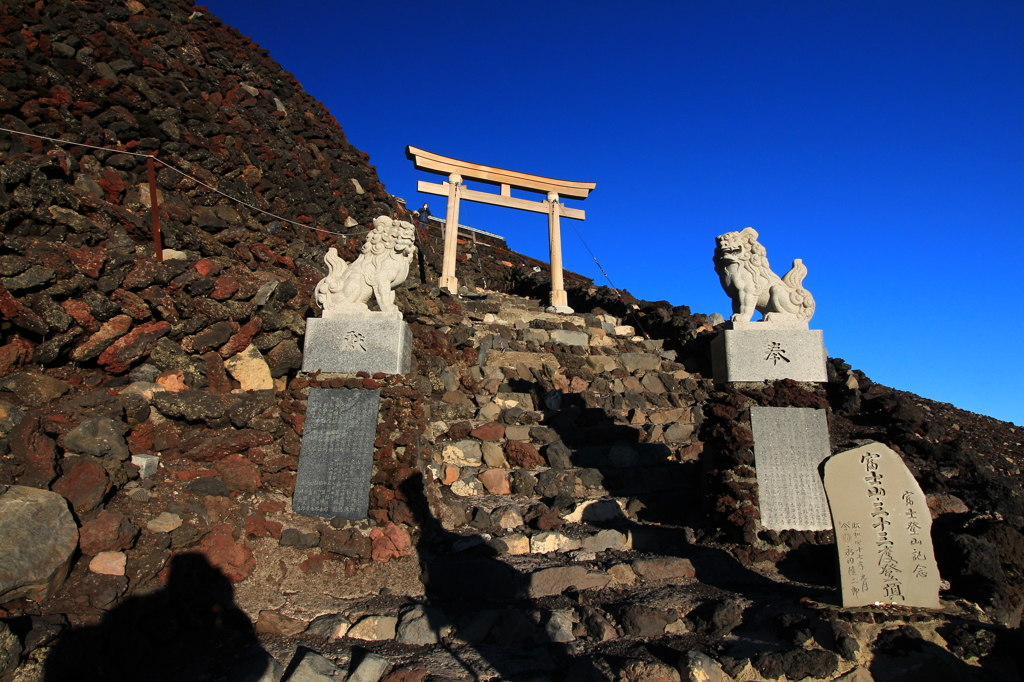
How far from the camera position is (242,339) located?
6223 mm

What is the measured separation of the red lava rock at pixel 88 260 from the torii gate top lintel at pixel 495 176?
32.2 ft

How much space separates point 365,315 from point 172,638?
3098 millimetres

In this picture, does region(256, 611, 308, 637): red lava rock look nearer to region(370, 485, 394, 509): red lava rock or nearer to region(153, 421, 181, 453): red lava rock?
region(370, 485, 394, 509): red lava rock

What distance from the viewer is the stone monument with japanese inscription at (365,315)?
18.1 feet

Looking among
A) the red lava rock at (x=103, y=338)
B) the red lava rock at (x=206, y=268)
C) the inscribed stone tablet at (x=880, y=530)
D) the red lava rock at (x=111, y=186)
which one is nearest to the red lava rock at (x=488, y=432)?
the red lava rock at (x=206, y=268)

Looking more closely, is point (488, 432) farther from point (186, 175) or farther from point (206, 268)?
point (186, 175)

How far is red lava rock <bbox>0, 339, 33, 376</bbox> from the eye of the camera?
467 centimetres

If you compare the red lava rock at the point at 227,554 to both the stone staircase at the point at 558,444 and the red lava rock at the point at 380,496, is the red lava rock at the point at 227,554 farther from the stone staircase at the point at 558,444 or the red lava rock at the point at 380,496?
the stone staircase at the point at 558,444

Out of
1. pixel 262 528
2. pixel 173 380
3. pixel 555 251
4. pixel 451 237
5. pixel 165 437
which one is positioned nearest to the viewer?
pixel 262 528

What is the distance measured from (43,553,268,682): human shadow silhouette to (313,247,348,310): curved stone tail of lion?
266cm

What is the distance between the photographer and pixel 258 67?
13273mm

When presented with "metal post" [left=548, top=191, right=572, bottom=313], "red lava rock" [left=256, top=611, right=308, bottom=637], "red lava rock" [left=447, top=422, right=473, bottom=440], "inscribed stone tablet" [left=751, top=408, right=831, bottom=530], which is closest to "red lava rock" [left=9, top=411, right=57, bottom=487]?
"red lava rock" [left=256, top=611, right=308, bottom=637]

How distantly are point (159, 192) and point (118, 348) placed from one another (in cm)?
380

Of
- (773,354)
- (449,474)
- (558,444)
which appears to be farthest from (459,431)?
(773,354)
